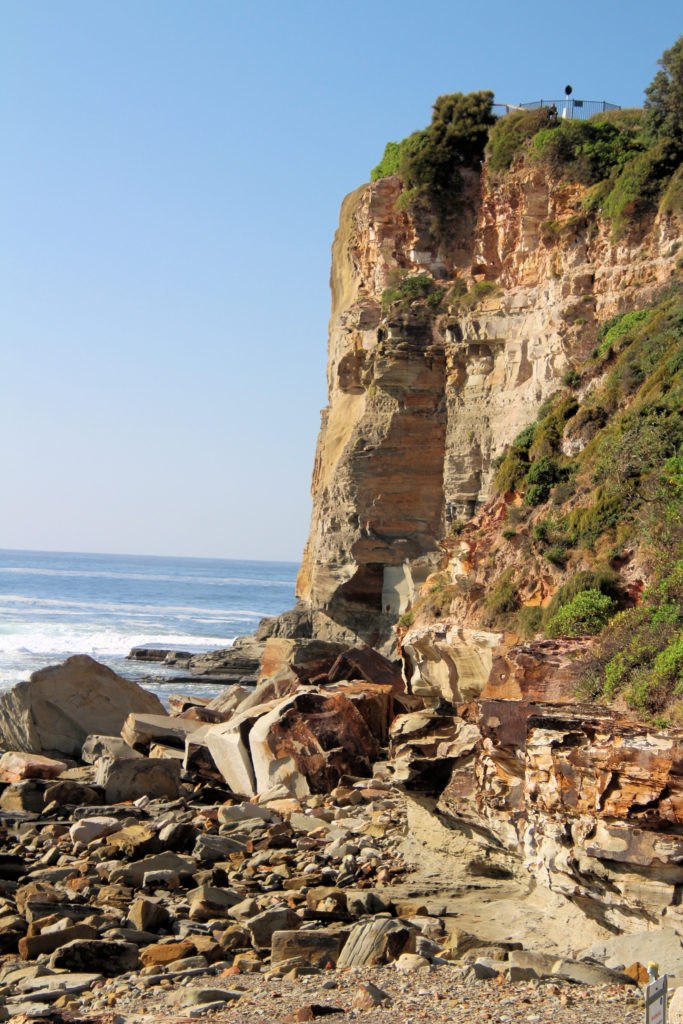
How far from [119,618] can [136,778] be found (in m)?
54.6

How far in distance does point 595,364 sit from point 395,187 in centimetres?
1910

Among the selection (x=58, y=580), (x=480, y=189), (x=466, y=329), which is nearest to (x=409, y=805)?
(x=466, y=329)

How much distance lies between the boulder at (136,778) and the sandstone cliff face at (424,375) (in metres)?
14.7

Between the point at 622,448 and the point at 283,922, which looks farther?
the point at 622,448

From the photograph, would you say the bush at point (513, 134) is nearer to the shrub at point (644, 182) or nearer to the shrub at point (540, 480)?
the shrub at point (644, 182)

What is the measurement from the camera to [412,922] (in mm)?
9836

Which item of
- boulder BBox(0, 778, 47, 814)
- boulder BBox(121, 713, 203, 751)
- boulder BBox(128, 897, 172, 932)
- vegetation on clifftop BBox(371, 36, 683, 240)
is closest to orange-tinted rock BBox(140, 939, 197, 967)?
boulder BBox(128, 897, 172, 932)

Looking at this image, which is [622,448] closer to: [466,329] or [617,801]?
[617,801]

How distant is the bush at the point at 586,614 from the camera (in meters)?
11.9

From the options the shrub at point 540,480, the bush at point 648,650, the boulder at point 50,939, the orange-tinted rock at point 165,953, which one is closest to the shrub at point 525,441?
the shrub at point 540,480

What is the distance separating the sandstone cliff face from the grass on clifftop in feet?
31.1

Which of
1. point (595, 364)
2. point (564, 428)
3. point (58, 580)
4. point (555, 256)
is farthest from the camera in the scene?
point (58, 580)

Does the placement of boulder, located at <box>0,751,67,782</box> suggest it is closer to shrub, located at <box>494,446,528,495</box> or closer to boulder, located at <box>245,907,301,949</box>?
boulder, located at <box>245,907,301,949</box>

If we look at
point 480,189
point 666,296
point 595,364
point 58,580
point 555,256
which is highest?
point 480,189
